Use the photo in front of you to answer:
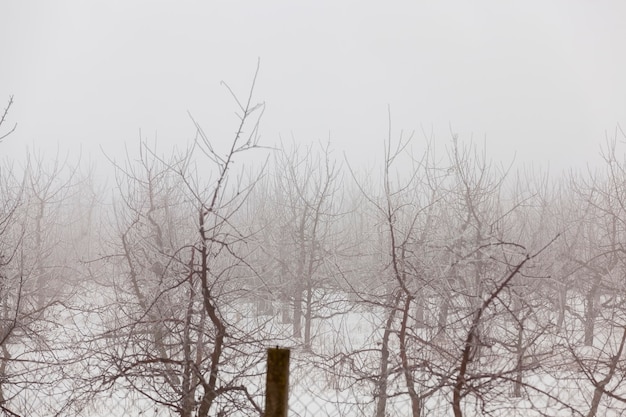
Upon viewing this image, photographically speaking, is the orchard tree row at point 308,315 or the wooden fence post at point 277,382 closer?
the wooden fence post at point 277,382

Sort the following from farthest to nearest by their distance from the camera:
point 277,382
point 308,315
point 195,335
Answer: point 308,315
point 195,335
point 277,382

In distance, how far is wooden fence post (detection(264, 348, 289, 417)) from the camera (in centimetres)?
147

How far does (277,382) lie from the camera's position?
1.48m

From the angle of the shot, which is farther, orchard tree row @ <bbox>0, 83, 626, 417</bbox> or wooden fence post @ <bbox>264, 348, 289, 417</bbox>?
orchard tree row @ <bbox>0, 83, 626, 417</bbox>

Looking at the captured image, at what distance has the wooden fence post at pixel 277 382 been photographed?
4.83 feet

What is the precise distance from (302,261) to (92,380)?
35.6ft

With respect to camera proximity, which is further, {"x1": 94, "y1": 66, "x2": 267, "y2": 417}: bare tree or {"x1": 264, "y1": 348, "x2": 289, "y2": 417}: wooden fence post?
{"x1": 94, "y1": 66, "x2": 267, "y2": 417}: bare tree

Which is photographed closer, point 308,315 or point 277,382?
point 277,382

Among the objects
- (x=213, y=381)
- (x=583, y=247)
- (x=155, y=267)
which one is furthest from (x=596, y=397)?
(x=583, y=247)

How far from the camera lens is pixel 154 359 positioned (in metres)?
2.71

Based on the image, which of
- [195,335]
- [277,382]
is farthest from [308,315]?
[277,382]

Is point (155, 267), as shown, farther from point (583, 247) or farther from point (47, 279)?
point (583, 247)

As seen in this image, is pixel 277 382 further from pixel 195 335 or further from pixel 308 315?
pixel 308 315

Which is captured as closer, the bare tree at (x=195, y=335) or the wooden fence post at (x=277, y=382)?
the wooden fence post at (x=277, y=382)
